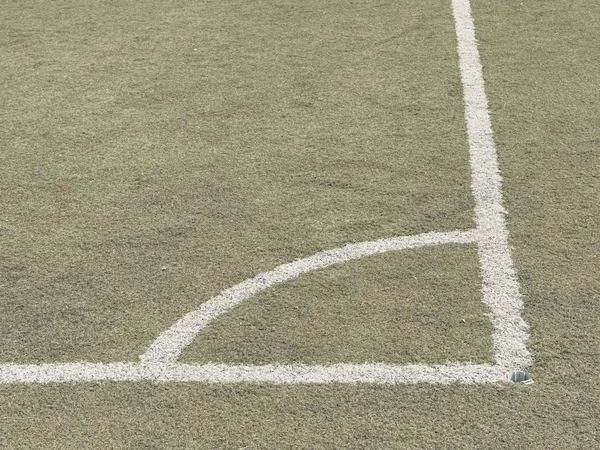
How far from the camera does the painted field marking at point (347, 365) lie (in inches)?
135

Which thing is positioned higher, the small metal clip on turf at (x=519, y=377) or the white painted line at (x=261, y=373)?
the white painted line at (x=261, y=373)

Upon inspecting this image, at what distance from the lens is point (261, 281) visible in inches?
156

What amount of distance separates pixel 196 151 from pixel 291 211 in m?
0.87

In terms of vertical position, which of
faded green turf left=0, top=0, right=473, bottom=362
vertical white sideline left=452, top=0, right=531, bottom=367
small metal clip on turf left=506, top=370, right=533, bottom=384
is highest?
faded green turf left=0, top=0, right=473, bottom=362

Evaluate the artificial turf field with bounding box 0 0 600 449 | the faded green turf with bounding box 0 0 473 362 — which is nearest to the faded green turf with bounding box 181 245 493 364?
the artificial turf field with bounding box 0 0 600 449

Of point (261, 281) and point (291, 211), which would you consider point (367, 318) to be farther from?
point (291, 211)

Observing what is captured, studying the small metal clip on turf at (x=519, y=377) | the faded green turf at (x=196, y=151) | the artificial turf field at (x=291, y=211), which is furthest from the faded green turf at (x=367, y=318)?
the faded green turf at (x=196, y=151)

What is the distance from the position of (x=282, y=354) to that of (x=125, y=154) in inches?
78.1

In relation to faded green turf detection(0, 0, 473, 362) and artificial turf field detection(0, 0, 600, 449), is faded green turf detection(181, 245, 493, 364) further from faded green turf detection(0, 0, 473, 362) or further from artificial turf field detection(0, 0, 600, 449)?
faded green turf detection(0, 0, 473, 362)

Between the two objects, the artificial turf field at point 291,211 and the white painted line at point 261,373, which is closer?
the artificial turf field at point 291,211

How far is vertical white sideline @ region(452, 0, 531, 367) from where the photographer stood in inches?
141

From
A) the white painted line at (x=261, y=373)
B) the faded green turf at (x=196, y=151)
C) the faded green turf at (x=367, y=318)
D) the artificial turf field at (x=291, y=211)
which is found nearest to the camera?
the artificial turf field at (x=291, y=211)

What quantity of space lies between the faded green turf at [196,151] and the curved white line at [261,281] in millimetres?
57

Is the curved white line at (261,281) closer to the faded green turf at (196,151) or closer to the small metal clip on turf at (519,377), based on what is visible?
the faded green turf at (196,151)
